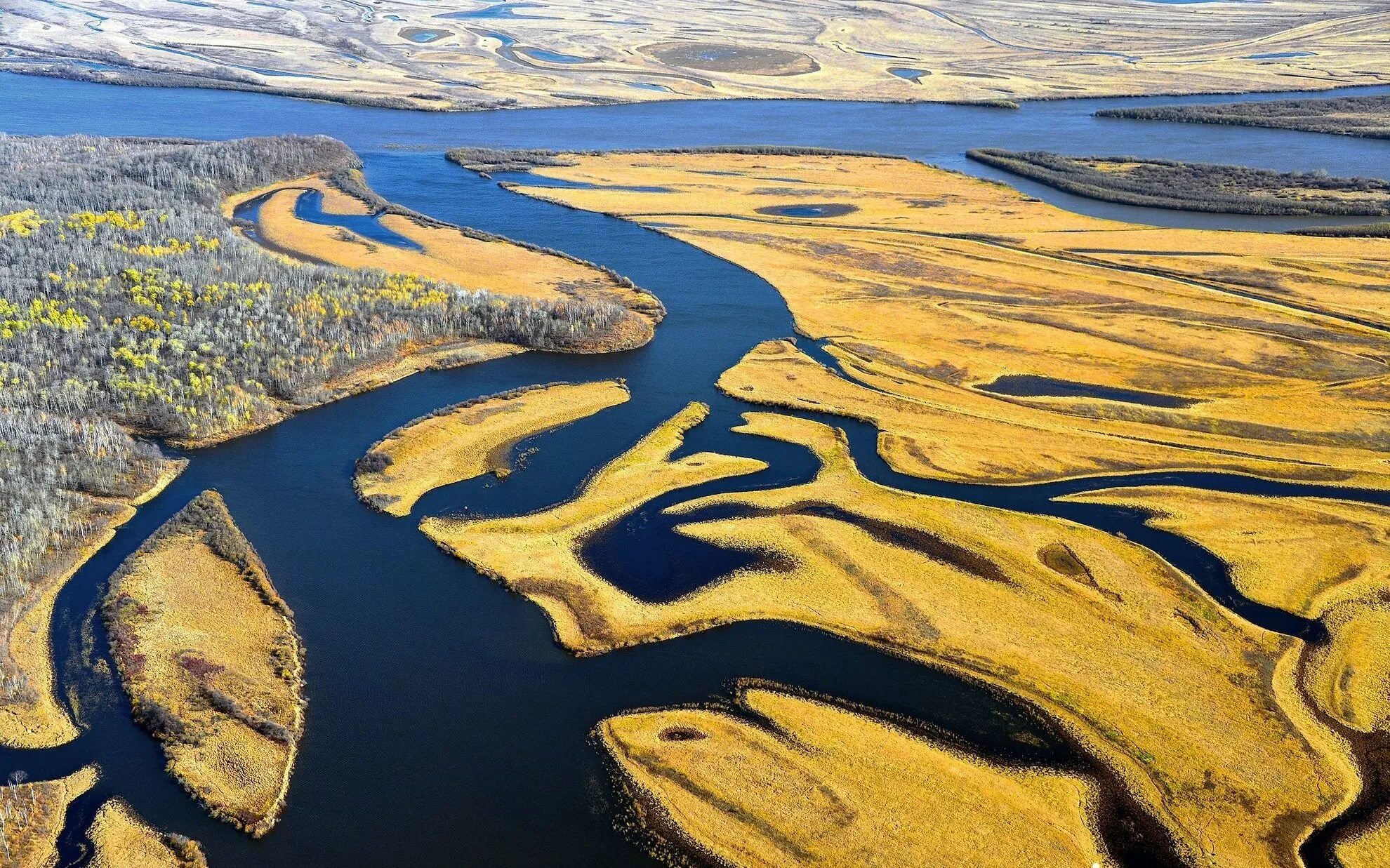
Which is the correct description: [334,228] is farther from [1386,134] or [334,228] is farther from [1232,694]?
[1386,134]

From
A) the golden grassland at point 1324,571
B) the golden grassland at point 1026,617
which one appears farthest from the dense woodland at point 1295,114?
the golden grassland at point 1026,617

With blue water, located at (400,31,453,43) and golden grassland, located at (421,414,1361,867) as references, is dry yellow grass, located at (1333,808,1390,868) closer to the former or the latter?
golden grassland, located at (421,414,1361,867)

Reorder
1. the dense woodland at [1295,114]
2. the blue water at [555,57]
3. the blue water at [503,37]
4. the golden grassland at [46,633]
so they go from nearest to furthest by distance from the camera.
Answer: the golden grassland at [46,633] → the dense woodland at [1295,114] → the blue water at [555,57] → the blue water at [503,37]

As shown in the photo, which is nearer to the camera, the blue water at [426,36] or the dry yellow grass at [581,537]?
the dry yellow grass at [581,537]

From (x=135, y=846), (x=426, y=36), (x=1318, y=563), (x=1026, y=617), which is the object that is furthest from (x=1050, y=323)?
(x=426, y=36)

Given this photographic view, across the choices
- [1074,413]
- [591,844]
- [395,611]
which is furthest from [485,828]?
[1074,413]

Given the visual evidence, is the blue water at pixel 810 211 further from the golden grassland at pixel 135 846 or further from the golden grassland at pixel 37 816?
the golden grassland at pixel 135 846

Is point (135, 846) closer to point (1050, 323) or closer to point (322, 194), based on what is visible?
point (1050, 323)

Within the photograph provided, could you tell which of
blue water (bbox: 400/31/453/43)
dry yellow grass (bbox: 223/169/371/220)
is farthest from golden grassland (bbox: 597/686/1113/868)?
blue water (bbox: 400/31/453/43)
